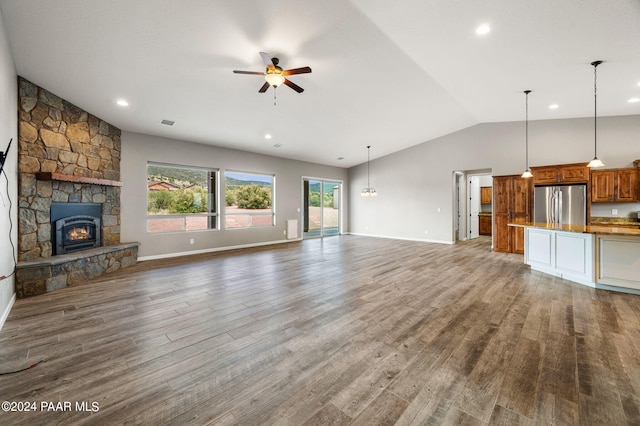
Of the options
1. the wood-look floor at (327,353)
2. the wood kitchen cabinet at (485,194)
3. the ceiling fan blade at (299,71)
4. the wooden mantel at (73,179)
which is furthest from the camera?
the wood kitchen cabinet at (485,194)

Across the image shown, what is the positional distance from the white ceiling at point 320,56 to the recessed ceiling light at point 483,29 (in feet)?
0.21

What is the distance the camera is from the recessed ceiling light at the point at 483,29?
3281mm

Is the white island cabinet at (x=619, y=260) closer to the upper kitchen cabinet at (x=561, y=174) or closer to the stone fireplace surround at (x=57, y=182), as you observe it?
the upper kitchen cabinet at (x=561, y=174)

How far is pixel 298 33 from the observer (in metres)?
3.40

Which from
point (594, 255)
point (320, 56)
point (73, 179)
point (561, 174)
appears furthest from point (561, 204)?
point (73, 179)

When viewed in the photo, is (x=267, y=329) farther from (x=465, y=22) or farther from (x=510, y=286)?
(x=465, y=22)

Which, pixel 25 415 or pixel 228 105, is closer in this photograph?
pixel 25 415

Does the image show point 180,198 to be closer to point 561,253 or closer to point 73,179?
point 73,179

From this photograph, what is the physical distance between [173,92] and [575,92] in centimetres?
739

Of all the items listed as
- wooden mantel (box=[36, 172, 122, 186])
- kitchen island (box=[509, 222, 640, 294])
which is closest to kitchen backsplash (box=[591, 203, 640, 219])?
kitchen island (box=[509, 222, 640, 294])

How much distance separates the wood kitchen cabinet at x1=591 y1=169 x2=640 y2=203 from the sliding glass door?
759cm

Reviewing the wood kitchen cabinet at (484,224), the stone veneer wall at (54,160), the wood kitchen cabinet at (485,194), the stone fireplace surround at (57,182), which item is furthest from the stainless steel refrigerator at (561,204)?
the stone veneer wall at (54,160)

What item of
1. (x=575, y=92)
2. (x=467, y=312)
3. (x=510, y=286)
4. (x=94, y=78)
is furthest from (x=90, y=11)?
(x=575, y=92)

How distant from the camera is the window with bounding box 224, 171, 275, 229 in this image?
25.0 ft
